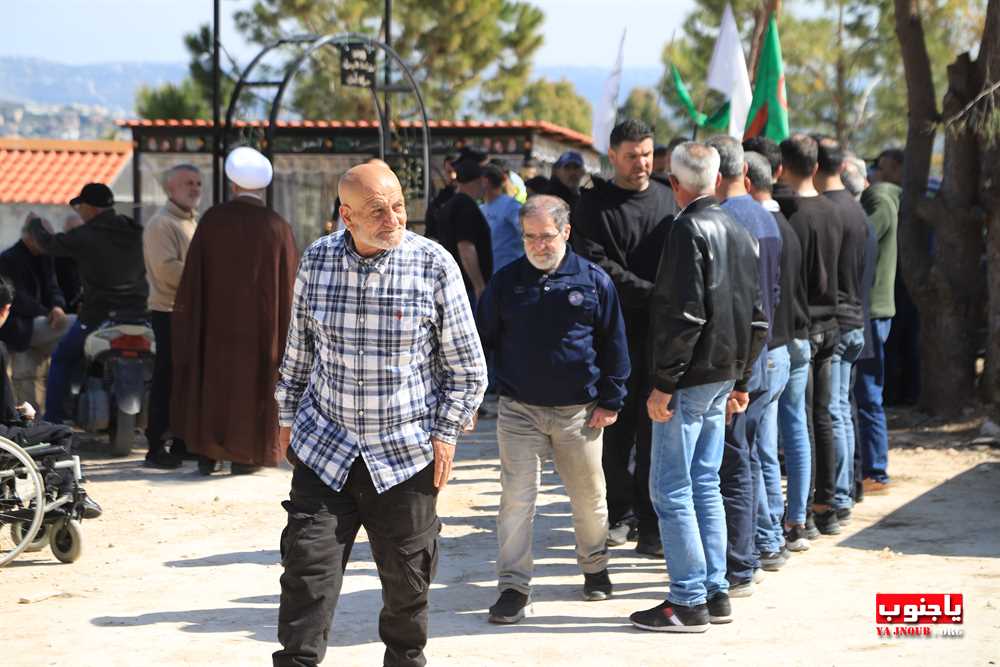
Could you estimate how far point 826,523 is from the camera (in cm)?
786

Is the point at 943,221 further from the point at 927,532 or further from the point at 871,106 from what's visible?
the point at 871,106

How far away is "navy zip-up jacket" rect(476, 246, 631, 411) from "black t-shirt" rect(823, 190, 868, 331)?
200cm

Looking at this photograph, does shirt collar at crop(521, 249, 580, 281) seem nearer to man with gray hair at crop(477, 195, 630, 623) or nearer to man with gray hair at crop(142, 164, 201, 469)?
man with gray hair at crop(477, 195, 630, 623)

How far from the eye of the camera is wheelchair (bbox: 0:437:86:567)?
Result: 22.2 ft

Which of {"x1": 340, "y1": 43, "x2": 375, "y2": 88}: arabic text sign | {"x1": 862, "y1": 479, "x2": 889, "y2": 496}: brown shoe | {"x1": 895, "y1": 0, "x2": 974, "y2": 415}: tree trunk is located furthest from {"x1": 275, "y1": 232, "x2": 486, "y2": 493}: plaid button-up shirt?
{"x1": 340, "y1": 43, "x2": 375, "y2": 88}: arabic text sign

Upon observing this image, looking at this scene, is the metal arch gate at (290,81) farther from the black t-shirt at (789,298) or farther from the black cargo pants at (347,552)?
the black cargo pants at (347,552)

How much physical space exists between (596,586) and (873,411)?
3.34 m

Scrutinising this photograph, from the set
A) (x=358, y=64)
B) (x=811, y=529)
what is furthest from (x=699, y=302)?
(x=358, y=64)

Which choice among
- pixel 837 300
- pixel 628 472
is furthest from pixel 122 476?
pixel 837 300

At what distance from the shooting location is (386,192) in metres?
4.54

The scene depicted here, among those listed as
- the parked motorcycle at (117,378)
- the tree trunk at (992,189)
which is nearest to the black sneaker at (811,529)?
the tree trunk at (992,189)

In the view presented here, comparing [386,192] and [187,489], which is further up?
[386,192]

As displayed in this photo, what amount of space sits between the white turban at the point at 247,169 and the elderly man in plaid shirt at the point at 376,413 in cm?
444

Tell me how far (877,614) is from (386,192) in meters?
3.03
